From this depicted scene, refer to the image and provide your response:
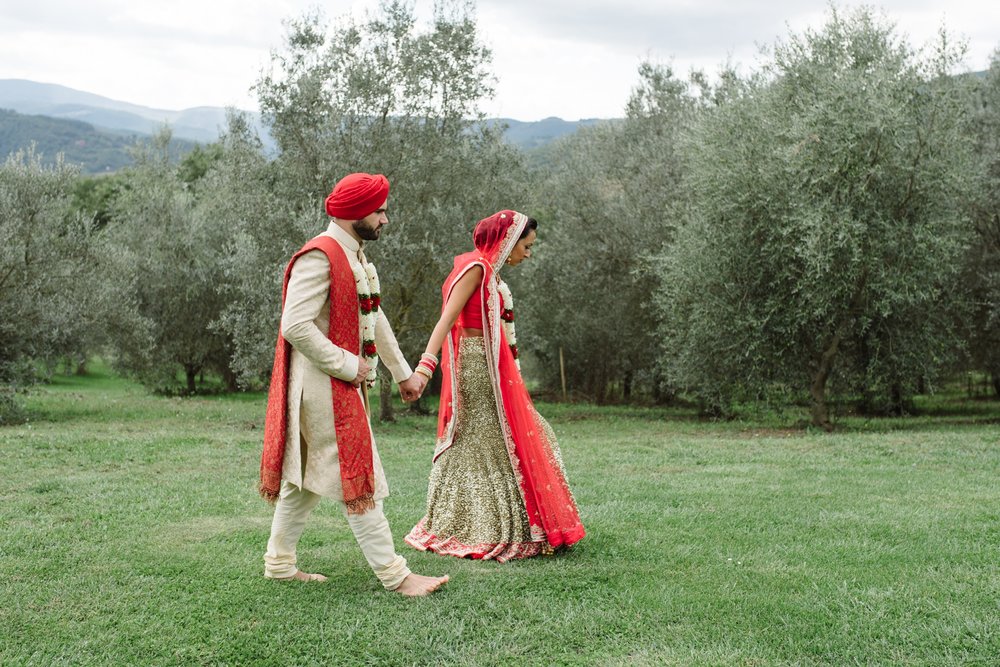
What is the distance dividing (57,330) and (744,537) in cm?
1470

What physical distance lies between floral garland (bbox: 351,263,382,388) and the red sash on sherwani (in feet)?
0.13

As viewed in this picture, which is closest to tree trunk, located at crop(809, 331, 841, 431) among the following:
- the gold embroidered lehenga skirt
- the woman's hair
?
the woman's hair

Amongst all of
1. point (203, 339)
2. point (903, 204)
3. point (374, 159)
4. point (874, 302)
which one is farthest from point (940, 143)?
point (203, 339)

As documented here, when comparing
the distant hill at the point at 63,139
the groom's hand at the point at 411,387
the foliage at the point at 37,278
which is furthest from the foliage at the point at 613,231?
the distant hill at the point at 63,139

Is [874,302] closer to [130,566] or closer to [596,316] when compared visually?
[596,316]

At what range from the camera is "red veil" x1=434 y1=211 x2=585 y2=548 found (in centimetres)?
618

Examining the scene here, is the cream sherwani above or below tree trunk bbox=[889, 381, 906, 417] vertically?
above

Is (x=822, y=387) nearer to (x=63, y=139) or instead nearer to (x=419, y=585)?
(x=419, y=585)

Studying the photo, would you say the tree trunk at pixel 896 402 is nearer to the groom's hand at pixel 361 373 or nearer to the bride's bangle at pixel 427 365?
the bride's bangle at pixel 427 365

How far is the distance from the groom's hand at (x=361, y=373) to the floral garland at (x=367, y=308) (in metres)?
0.04

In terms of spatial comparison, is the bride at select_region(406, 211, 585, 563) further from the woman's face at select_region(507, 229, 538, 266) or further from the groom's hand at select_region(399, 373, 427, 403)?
the groom's hand at select_region(399, 373, 427, 403)

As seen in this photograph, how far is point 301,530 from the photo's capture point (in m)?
5.46

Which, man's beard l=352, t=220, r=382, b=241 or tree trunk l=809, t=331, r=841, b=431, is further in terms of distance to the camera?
tree trunk l=809, t=331, r=841, b=431

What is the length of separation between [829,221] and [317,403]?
11.8 metres
